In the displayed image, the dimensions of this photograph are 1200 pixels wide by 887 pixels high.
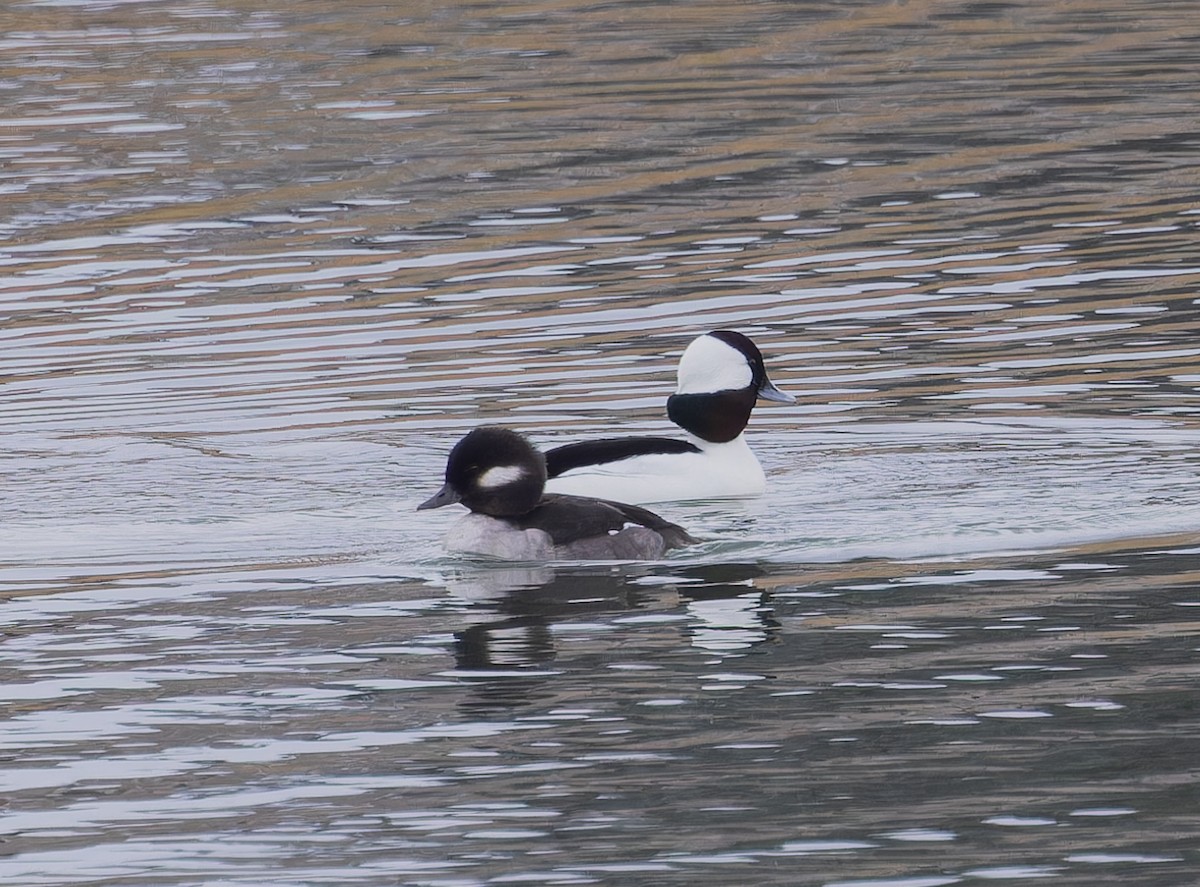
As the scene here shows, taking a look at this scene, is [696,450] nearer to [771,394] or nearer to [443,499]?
[771,394]

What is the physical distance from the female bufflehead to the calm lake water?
133 mm

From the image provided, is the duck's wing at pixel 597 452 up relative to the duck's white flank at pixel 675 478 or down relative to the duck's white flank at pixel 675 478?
up

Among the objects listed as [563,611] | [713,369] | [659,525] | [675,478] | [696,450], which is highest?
[713,369]

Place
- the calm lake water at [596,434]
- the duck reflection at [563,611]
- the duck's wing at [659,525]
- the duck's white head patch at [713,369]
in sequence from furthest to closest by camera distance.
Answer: the duck's white head patch at [713,369], the duck's wing at [659,525], the duck reflection at [563,611], the calm lake water at [596,434]

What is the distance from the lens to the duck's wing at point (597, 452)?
10547 mm

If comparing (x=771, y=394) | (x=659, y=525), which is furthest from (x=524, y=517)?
(x=771, y=394)

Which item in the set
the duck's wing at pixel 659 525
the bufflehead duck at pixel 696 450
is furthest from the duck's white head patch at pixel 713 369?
the duck's wing at pixel 659 525

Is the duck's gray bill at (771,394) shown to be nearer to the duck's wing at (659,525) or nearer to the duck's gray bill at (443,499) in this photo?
the duck's wing at (659,525)

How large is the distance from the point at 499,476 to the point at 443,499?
0.24 m

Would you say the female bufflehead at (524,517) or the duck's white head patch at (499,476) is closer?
the female bufflehead at (524,517)

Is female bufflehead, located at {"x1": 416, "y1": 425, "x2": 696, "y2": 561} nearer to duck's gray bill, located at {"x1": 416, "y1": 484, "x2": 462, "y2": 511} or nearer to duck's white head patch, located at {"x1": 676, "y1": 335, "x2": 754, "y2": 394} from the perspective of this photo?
duck's gray bill, located at {"x1": 416, "y1": 484, "x2": 462, "y2": 511}

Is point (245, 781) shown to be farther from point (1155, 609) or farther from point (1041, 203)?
point (1041, 203)

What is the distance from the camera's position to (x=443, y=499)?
996 centimetres

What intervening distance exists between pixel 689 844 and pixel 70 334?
9776 mm
